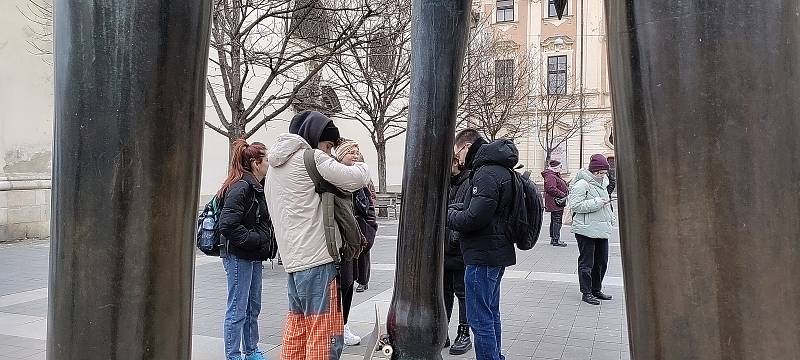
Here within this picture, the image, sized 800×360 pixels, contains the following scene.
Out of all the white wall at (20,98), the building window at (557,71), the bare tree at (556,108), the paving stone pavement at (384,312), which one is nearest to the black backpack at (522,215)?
the paving stone pavement at (384,312)

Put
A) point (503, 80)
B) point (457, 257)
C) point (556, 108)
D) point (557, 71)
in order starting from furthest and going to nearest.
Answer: point (557, 71), point (556, 108), point (503, 80), point (457, 257)

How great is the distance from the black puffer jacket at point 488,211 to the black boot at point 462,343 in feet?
3.24

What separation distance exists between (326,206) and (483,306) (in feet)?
4.72

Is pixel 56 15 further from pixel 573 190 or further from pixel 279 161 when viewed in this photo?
pixel 573 190

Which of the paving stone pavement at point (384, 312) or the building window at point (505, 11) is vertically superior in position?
the building window at point (505, 11)

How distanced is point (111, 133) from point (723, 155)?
1.12m

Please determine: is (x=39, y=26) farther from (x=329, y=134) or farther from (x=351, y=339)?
(x=329, y=134)

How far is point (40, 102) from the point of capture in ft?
39.9

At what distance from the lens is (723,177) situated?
108cm

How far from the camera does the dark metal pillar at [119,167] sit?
129cm

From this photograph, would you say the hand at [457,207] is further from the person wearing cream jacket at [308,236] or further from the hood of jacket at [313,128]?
the hood of jacket at [313,128]

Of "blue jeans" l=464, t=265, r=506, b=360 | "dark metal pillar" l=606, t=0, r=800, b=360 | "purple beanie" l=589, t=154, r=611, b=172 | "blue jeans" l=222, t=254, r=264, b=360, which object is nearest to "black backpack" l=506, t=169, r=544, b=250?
"blue jeans" l=464, t=265, r=506, b=360

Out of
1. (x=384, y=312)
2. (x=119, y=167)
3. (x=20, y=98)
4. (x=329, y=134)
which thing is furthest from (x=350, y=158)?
(x=20, y=98)

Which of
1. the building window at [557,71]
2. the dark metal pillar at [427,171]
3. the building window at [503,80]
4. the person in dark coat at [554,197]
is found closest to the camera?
the dark metal pillar at [427,171]
